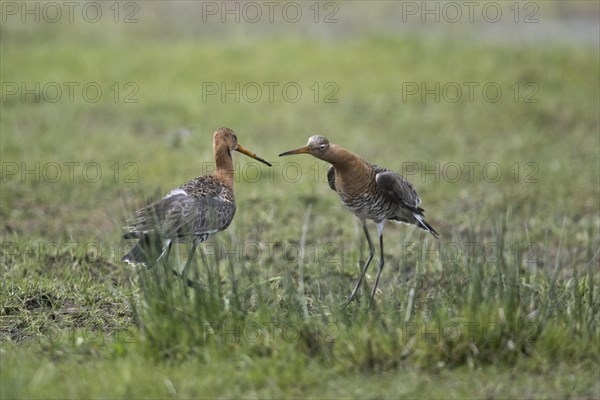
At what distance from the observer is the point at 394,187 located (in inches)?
264

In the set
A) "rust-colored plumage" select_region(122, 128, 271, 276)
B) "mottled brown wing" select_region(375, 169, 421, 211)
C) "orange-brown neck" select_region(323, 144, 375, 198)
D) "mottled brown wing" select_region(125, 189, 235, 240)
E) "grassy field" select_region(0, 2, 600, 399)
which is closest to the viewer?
"grassy field" select_region(0, 2, 600, 399)

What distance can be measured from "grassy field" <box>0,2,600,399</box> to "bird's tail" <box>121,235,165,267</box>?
0.49 ft

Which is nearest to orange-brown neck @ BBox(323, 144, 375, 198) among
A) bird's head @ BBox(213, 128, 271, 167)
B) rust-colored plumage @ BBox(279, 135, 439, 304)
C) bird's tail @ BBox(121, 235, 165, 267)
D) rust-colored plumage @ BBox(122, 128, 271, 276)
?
rust-colored plumage @ BBox(279, 135, 439, 304)

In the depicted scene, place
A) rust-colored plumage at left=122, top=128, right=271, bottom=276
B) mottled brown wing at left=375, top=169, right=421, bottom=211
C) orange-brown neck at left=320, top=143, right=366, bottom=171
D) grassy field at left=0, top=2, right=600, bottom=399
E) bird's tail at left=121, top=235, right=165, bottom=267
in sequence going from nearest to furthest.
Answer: grassy field at left=0, top=2, right=600, bottom=399, bird's tail at left=121, top=235, right=165, bottom=267, rust-colored plumage at left=122, top=128, right=271, bottom=276, orange-brown neck at left=320, top=143, right=366, bottom=171, mottled brown wing at left=375, top=169, right=421, bottom=211

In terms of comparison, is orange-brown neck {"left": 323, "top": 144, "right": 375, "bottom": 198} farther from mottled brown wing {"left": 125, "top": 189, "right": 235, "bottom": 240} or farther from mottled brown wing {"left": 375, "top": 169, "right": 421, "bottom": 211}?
mottled brown wing {"left": 125, "top": 189, "right": 235, "bottom": 240}

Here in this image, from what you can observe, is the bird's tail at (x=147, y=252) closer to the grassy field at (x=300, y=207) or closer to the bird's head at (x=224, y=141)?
the grassy field at (x=300, y=207)

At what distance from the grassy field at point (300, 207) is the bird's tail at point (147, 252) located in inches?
5.9

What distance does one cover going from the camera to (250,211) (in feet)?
28.2

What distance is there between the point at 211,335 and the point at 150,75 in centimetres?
791

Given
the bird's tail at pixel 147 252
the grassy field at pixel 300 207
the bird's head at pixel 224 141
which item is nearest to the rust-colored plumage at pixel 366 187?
the grassy field at pixel 300 207

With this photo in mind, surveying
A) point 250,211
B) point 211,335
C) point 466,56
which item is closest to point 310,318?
point 211,335

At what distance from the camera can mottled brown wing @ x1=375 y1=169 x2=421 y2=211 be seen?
6695mm

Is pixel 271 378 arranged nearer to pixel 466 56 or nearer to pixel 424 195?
pixel 424 195

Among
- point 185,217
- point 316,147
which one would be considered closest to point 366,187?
point 316,147
